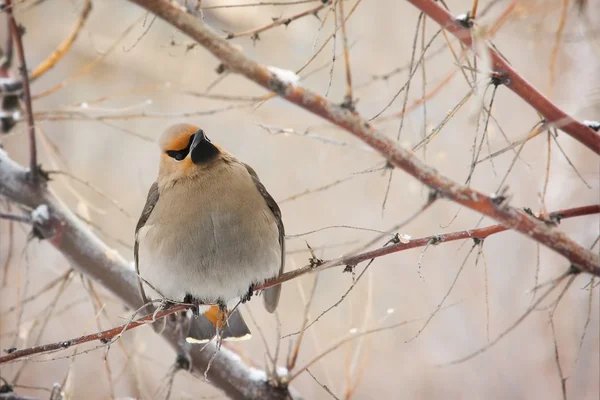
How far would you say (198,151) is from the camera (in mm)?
1643

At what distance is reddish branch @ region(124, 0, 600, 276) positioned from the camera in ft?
3.60

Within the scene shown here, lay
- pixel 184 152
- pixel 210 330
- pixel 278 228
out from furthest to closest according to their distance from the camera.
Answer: pixel 210 330
pixel 278 228
pixel 184 152

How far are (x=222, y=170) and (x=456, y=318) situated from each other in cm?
238

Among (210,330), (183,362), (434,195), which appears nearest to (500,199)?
(434,195)

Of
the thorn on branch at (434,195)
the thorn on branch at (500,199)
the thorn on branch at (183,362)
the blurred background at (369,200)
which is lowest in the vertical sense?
the thorn on branch at (434,195)

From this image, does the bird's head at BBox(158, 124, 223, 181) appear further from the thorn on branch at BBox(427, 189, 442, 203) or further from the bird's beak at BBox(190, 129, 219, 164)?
the thorn on branch at BBox(427, 189, 442, 203)

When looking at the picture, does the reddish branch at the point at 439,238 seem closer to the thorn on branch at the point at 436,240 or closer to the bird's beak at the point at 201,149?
the thorn on branch at the point at 436,240

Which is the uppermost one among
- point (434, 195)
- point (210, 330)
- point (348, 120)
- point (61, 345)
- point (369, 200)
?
point (369, 200)

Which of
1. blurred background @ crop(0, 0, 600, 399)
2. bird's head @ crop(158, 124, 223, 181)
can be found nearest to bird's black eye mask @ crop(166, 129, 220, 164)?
bird's head @ crop(158, 124, 223, 181)

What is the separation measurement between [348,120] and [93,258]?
1.19 meters

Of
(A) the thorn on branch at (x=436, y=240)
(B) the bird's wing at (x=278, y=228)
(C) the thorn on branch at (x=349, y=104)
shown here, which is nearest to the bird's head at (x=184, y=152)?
(B) the bird's wing at (x=278, y=228)

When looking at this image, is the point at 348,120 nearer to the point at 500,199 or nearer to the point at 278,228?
the point at 500,199

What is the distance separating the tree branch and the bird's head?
409 millimetres

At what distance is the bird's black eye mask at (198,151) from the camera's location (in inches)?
61.9
